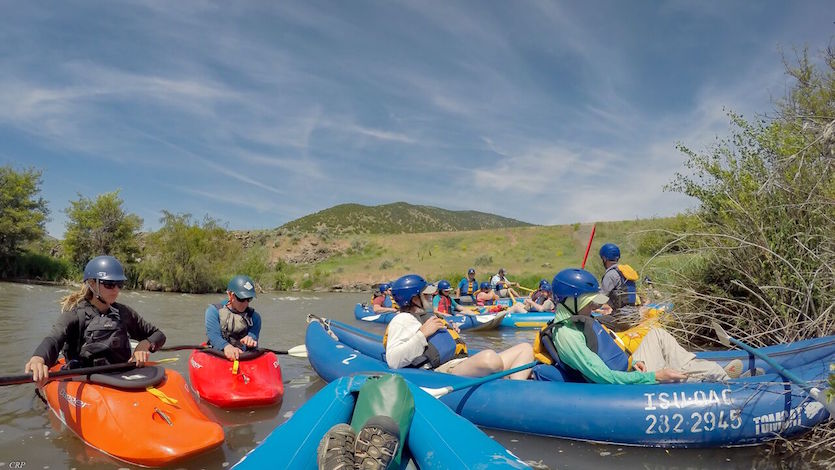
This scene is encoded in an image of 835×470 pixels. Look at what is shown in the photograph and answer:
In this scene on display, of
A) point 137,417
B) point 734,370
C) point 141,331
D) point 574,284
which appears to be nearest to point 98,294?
point 141,331

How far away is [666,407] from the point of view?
3.78 meters

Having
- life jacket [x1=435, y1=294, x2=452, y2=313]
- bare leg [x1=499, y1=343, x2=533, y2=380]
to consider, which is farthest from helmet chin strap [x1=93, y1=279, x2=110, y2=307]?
life jacket [x1=435, y1=294, x2=452, y2=313]

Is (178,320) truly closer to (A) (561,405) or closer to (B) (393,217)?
(A) (561,405)

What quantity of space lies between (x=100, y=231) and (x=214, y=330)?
21.6 m

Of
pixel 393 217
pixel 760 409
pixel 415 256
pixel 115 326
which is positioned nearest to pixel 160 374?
pixel 115 326

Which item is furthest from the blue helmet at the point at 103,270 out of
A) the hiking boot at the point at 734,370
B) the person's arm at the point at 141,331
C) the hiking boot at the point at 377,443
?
the hiking boot at the point at 734,370

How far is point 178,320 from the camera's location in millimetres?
12234

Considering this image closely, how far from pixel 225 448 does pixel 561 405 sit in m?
2.57

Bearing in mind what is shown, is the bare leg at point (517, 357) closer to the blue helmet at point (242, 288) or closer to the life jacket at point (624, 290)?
the life jacket at point (624, 290)

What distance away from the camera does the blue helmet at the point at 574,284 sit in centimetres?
405

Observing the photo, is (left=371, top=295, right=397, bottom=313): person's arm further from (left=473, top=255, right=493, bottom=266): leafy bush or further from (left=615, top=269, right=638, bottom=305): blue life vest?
(left=473, top=255, right=493, bottom=266): leafy bush

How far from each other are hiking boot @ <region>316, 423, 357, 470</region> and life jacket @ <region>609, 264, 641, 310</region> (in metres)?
4.50

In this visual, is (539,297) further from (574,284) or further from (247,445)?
(247,445)

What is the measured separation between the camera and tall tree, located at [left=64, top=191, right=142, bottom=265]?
23.3 m
